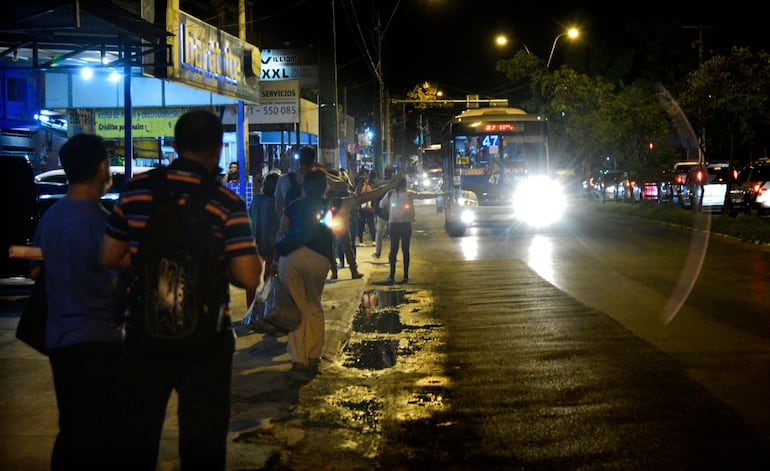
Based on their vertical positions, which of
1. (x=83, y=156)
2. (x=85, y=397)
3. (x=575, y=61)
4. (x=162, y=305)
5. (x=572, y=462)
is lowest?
(x=572, y=462)

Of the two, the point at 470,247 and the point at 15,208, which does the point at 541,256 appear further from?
the point at 15,208

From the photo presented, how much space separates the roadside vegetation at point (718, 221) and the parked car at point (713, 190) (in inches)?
42.0

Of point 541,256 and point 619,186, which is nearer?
point 541,256

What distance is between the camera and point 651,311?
11.8m

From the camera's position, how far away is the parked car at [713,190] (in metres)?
31.7

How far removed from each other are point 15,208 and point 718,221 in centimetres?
2079

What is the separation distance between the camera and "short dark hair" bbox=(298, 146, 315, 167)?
387 inches

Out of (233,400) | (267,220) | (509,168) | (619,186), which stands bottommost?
(233,400)

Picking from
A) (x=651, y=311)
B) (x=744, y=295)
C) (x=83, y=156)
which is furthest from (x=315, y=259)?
(x=744, y=295)

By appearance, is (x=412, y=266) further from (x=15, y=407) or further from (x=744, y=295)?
(x=15, y=407)

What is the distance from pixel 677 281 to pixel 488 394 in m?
8.10

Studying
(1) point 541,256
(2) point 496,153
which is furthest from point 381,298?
(2) point 496,153

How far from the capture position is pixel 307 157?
389 inches

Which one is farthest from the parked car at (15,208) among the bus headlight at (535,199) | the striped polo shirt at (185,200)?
the bus headlight at (535,199)
